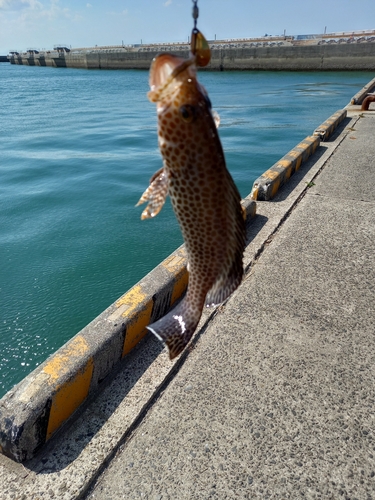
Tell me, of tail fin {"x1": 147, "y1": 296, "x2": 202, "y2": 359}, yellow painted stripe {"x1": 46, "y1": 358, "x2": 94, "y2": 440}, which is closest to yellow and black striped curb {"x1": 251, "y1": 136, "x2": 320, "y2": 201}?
yellow painted stripe {"x1": 46, "y1": 358, "x2": 94, "y2": 440}

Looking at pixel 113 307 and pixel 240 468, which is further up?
pixel 113 307

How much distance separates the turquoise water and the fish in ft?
11.1

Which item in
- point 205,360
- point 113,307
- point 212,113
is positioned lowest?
point 205,360

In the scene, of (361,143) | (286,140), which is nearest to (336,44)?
(286,140)

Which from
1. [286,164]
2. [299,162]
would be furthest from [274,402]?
[299,162]

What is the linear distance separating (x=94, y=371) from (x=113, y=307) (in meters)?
0.63

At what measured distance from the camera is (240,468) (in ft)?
8.20

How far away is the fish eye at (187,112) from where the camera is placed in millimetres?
1235

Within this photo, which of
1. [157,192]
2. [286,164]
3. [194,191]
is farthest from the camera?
[286,164]

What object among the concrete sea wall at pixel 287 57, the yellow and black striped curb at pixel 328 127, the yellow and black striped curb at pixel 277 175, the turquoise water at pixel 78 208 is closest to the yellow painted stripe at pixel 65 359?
the turquoise water at pixel 78 208

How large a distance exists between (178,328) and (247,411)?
4.77 ft

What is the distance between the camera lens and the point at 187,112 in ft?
4.08

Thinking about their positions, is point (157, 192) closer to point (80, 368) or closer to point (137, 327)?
point (80, 368)

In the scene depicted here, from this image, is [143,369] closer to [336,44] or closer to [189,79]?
[189,79]
